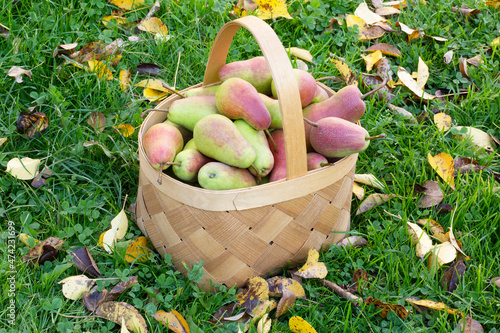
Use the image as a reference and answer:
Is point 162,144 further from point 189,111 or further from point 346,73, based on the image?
point 346,73

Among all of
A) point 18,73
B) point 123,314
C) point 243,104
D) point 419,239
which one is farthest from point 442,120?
point 18,73

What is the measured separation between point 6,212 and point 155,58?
94 centimetres

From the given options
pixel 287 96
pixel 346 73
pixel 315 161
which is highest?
pixel 287 96

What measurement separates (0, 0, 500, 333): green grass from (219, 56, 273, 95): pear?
19.2 inches

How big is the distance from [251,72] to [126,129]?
0.57 meters

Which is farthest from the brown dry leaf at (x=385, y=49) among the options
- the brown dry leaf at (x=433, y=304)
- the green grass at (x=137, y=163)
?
the brown dry leaf at (x=433, y=304)

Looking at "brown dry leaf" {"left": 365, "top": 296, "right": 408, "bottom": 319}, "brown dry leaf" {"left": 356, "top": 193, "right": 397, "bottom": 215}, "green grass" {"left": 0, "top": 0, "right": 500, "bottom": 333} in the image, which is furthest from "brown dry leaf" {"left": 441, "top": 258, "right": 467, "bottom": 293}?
"brown dry leaf" {"left": 356, "top": 193, "right": 397, "bottom": 215}

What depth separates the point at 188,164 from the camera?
1423mm

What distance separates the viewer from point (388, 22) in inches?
100

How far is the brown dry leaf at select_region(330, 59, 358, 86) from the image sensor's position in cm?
219

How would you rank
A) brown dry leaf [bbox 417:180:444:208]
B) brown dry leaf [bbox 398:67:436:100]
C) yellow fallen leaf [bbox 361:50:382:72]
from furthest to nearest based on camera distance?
1. yellow fallen leaf [bbox 361:50:382:72]
2. brown dry leaf [bbox 398:67:436:100]
3. brown dry leaf [bbox 417:180:444:208]

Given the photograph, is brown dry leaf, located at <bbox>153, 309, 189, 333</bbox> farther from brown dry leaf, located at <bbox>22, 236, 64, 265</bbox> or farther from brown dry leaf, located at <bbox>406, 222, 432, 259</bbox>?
brown dry leaf, located at <bbox>406, 222, 432, 259</bbox>

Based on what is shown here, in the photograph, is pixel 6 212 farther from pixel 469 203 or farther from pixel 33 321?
pixel 469 203

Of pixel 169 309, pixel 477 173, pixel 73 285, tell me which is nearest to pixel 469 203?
pixel 477 173
